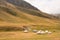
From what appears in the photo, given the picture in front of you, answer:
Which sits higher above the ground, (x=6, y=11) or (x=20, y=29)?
(x=6, y=11)

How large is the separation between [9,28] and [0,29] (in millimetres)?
5639

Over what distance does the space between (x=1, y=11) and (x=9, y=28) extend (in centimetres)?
7260

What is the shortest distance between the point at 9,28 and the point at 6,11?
79.9 metres

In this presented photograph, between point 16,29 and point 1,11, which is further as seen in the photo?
point 1,11

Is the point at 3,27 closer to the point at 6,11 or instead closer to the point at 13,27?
the point at 13,27

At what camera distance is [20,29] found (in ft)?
295

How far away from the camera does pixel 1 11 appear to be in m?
160

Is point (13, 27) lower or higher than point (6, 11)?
lower

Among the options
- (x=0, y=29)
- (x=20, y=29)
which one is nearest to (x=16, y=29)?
(x=20, y=29)

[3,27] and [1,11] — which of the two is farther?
[1,11]

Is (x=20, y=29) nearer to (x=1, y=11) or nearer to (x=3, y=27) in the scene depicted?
(x=3, y=27)

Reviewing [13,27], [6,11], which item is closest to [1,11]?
[6,11]

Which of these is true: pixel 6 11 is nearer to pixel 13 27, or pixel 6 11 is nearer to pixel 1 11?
pixel 1 11

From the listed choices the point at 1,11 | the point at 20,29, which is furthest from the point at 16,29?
the point at 1,11
